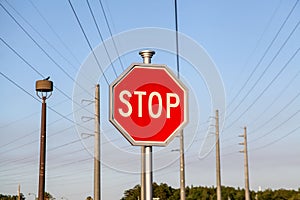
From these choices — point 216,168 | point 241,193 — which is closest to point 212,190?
point 241,193

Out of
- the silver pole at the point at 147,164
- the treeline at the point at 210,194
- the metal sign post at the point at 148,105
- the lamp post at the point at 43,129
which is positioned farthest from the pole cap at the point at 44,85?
the treeline at the point at 210,194

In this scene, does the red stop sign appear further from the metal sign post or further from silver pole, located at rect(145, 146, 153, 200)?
silver pole, located at rect(145, 146, 153, 200)

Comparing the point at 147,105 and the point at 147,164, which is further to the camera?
the point at 147,164

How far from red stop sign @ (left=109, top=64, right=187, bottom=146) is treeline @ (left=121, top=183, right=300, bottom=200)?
97386 mm

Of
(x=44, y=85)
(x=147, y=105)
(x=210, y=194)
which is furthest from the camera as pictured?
(x=210, y=194)

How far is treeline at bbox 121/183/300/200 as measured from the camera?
11025cm

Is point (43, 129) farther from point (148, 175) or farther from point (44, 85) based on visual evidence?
point (148, 175)

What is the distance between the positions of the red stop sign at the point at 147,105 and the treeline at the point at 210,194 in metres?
97.4

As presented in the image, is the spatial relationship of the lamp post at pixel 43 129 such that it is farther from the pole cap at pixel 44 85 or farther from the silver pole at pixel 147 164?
the silver pole at pixel 147 164

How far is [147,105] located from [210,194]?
126393 mm

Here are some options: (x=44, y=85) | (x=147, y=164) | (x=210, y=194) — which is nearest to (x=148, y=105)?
(x=147, y=164)

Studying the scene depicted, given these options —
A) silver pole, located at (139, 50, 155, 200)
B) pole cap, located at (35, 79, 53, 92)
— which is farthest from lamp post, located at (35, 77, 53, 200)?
silver pole, located at (139, 50, 155, 200)

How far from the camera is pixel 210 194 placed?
128000 millimetres

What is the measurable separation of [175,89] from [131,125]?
464 mm
